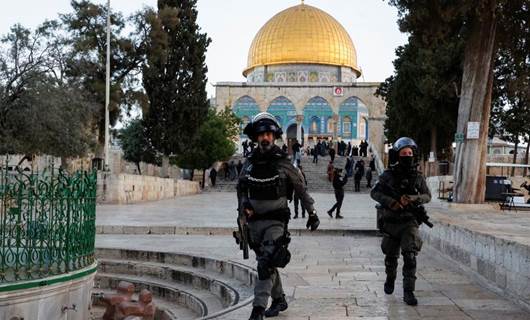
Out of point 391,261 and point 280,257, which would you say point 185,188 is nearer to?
point 391,261

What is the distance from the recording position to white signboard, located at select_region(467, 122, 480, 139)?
13.4 metres

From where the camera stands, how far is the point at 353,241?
35.9 feet

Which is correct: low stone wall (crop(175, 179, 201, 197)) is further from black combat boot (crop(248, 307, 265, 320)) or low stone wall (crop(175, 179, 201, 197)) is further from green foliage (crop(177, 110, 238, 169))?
black combat boot (crop(248, 307, 265, 320))

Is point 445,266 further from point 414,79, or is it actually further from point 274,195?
point 414,79

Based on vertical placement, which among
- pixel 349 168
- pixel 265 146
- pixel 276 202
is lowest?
pixel 276 202

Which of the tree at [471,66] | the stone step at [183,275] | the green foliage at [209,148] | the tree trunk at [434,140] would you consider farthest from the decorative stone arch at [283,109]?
the stone step at [183,275]

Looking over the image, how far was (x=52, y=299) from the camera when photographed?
5965 mm

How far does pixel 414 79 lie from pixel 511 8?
45.6 feet

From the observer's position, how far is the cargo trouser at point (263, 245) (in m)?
4.59

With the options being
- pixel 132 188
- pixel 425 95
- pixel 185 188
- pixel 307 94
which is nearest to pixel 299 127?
pixel 307 94

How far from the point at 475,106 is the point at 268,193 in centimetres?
982

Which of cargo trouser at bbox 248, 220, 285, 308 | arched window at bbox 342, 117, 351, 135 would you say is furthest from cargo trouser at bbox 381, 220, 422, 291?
arched window at bbox 342, 117, 351, 135

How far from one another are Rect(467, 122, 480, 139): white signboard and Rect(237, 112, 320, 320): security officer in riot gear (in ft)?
31.1

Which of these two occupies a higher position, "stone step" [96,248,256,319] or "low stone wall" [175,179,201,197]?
"low stone wall" [175,179,201,197]
